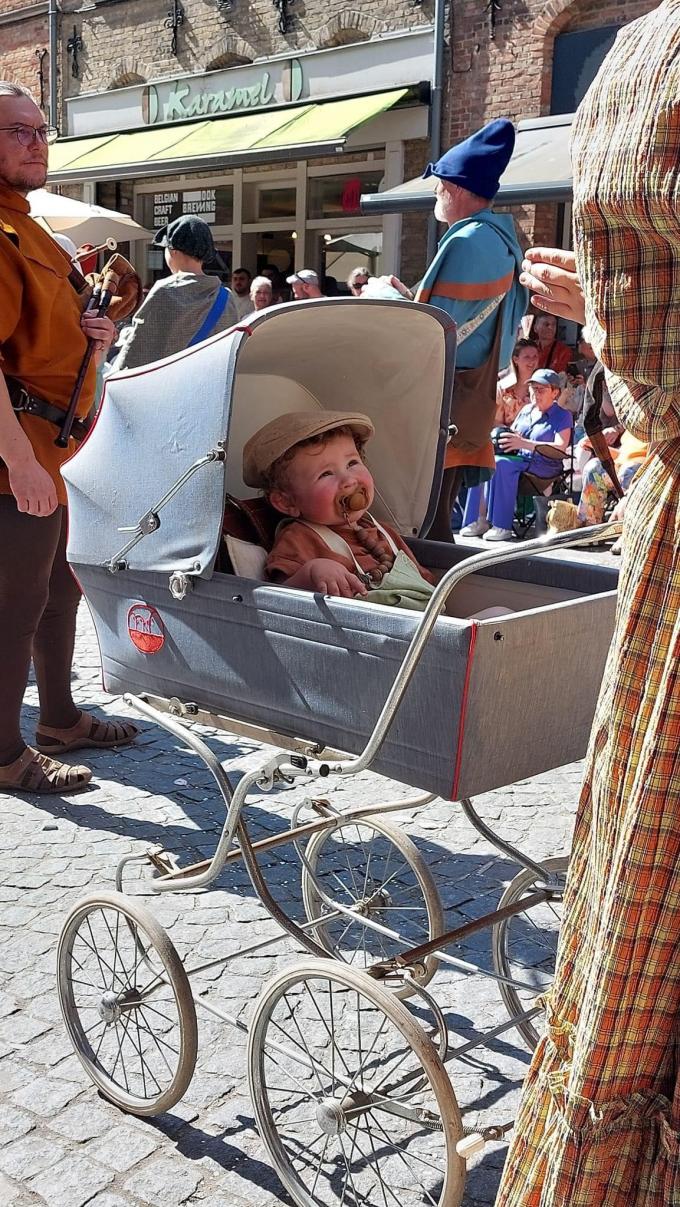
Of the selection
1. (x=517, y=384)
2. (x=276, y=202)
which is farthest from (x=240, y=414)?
(x=276, y=202)

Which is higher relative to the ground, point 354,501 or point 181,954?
point 354,501

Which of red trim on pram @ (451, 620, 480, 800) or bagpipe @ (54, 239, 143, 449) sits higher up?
bagpipe @ (54, 239, 143, 449)

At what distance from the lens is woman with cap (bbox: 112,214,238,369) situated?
5.68 metres

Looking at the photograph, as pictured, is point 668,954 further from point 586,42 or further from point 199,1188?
point 586,42

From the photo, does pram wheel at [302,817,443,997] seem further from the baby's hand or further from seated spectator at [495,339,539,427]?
seated spectator at [495,339,539,427]

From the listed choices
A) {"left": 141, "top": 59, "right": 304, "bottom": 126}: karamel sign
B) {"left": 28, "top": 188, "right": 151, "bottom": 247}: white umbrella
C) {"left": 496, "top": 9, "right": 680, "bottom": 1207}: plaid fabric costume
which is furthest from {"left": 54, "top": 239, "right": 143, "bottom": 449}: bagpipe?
{"left": 141, "top": 59, "right": 304, "bottom": 126}: karamel sign

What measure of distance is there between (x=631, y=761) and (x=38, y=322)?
2.89 meters

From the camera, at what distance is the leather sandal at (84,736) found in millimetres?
4754

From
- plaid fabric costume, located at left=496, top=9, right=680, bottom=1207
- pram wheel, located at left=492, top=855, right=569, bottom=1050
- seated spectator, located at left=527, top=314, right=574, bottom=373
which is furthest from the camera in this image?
seated spectator, located at left=527, top=314, right=574, bottom=373

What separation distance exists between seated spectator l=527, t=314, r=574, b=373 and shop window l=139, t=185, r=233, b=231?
837 cm

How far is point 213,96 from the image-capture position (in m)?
17.2

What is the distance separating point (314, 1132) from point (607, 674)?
1.39m

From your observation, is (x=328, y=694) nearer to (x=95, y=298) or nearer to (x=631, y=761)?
(x=631, y=761)

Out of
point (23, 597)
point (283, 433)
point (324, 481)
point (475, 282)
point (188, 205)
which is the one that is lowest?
point (23, 597)
